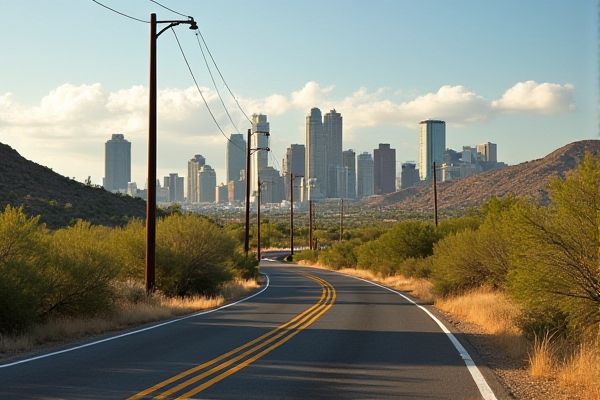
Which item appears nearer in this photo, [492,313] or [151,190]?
[492,313]

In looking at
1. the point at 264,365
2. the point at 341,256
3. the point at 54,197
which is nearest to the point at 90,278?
the point at 264,365

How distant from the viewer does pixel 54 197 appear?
6725 cm

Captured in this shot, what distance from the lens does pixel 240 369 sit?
12695 mm

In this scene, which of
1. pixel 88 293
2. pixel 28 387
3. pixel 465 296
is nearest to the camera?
pixel 28 387

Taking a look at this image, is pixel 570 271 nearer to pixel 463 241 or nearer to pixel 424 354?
pixel 424 354

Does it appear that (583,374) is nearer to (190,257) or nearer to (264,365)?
(264,365)

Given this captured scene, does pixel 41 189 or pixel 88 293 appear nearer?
pixel 88 293

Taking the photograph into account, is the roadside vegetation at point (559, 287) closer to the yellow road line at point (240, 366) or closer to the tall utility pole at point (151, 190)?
the yellow road line at point (240, 366)

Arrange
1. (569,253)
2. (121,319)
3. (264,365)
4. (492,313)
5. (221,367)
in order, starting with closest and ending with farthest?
(221,367) < (264,365) < (569,253) < (121,319) < (492,313)

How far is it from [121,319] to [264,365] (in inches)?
346

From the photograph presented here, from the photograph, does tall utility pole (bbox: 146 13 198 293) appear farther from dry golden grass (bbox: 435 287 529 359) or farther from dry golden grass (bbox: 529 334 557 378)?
dry golden grass (bbox: 529 334 557 378)

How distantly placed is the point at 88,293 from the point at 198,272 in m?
11.0

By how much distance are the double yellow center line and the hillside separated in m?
42.0

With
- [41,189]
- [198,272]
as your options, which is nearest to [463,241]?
[198,272]
